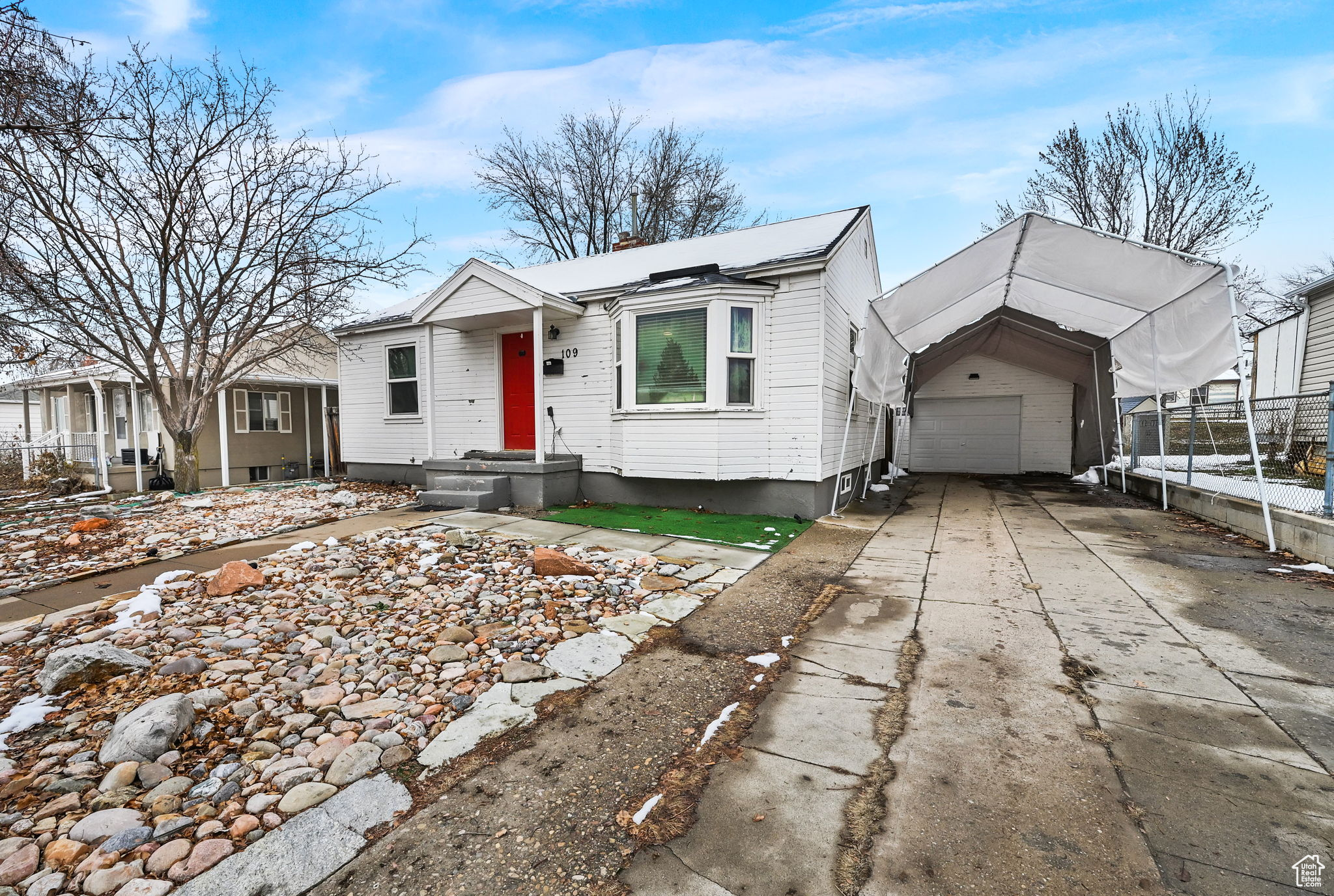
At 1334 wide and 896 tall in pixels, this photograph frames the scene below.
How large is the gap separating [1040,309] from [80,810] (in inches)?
462

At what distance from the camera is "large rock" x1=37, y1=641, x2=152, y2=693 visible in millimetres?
2879

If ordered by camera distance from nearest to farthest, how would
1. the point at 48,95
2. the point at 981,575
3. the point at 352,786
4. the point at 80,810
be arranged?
the point at 80,810, the point at 352,786, the point at 48,95, the point at 981,575

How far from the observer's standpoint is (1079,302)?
8625 mm

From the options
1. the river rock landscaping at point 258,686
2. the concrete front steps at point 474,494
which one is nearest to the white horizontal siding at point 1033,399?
the concrete front steps at point 474,494

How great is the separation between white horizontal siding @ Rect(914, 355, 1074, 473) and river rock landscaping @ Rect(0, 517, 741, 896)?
512 inches

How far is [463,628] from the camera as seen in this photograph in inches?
142

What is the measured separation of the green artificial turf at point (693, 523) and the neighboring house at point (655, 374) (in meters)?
0.27

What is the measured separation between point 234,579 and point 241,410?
42.0 feet

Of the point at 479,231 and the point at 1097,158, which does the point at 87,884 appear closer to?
the point at 479,231

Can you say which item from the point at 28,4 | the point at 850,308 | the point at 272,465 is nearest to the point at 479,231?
the point at 272,465

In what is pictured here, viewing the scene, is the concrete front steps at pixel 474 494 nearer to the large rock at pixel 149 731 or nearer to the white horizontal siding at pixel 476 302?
the white horizontal siding at pixel 476 302

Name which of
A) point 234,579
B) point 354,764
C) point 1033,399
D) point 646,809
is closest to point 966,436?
point 1033,399

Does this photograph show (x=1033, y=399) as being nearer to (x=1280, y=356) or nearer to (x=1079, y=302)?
(x=1079, y=302)

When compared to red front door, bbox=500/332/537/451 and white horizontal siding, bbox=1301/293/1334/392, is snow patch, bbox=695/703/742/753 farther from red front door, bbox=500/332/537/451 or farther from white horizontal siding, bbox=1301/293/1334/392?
white horizontal siding, bbox=1301/293/1334/392
